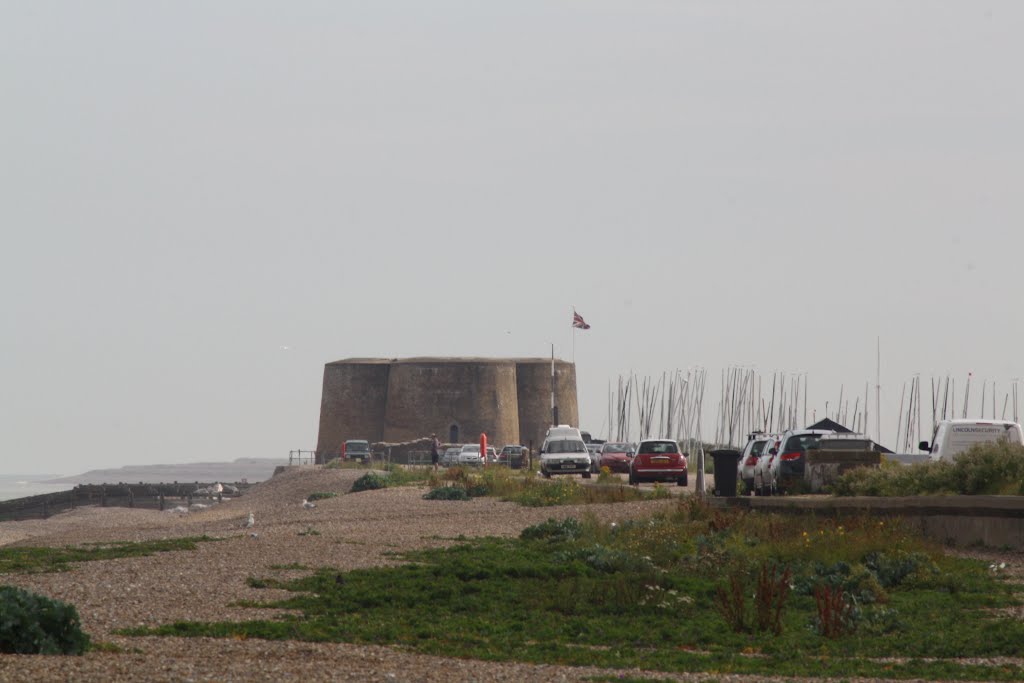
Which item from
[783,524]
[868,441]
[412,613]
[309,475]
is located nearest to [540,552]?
[783,524]

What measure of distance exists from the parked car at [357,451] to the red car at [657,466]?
32105mm

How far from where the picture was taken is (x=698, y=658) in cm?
1252

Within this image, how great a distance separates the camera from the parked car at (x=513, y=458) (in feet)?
211

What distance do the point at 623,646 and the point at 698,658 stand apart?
97cm

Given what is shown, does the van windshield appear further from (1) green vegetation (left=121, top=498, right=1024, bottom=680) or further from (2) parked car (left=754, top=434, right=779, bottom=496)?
(1) green vegetation (left=121, top=498, right=1024, bottom=680)

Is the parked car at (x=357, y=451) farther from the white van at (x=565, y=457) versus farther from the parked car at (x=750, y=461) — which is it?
the parked car at (x=750, y=461)

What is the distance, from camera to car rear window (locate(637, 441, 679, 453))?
43781 millimetres

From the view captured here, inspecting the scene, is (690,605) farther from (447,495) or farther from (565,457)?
(565,457)

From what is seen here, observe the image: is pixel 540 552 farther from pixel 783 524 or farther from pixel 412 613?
pixel 412 613

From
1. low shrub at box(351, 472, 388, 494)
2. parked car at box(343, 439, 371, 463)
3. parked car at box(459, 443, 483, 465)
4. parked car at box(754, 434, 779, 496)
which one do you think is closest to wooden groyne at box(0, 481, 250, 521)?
parked car at box(343, 439, 371, 463)

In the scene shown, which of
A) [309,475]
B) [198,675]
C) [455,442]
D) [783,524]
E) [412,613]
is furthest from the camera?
[455,442]

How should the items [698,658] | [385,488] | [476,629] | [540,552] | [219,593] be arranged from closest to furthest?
[698,658]
[476,629]
[219,593]
[540,552]
[385,488]

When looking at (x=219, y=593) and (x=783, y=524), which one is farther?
(x=783, y=524)

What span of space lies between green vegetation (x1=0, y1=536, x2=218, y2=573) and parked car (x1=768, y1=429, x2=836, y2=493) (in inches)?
488
